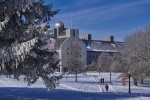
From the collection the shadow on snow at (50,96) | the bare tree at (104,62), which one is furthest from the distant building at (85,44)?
the shadow on snow at (50,96)

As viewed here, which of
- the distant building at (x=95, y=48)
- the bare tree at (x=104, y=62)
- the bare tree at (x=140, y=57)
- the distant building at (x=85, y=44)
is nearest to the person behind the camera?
the bare tree at (x=140, y=57)

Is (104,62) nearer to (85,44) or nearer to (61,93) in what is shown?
(85,44)

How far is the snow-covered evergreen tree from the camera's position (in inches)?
880

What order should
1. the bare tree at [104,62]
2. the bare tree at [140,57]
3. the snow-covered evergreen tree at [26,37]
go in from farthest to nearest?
the bare tree at [104,62] < the bare tree at [140,57] < the snow-covered evergreen tree at [26,37]

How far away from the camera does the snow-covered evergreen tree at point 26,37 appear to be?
22.3m

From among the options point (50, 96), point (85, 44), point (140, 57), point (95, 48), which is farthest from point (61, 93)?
point (95, 48)

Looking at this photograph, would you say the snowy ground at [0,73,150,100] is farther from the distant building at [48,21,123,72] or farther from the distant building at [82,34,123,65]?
the distant building at [82,34,123,65]

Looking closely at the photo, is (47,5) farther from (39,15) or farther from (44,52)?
(44,52)

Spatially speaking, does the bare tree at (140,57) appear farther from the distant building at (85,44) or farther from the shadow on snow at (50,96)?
the distant building at (85,44)

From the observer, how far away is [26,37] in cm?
2317

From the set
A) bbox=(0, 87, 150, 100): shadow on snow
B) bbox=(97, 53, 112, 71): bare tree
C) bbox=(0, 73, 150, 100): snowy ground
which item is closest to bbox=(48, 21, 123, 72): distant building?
bbox=(97, 53, 112, 71): bare tree

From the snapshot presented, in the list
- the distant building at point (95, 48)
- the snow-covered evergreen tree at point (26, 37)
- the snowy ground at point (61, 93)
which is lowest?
the snowy ground at point (61, 93)

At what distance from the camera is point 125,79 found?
69.6 m

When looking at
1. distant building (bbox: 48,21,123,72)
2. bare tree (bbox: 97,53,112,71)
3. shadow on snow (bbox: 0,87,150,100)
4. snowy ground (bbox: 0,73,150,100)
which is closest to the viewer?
shadow on snow (bbox: 0,87,150,100)
